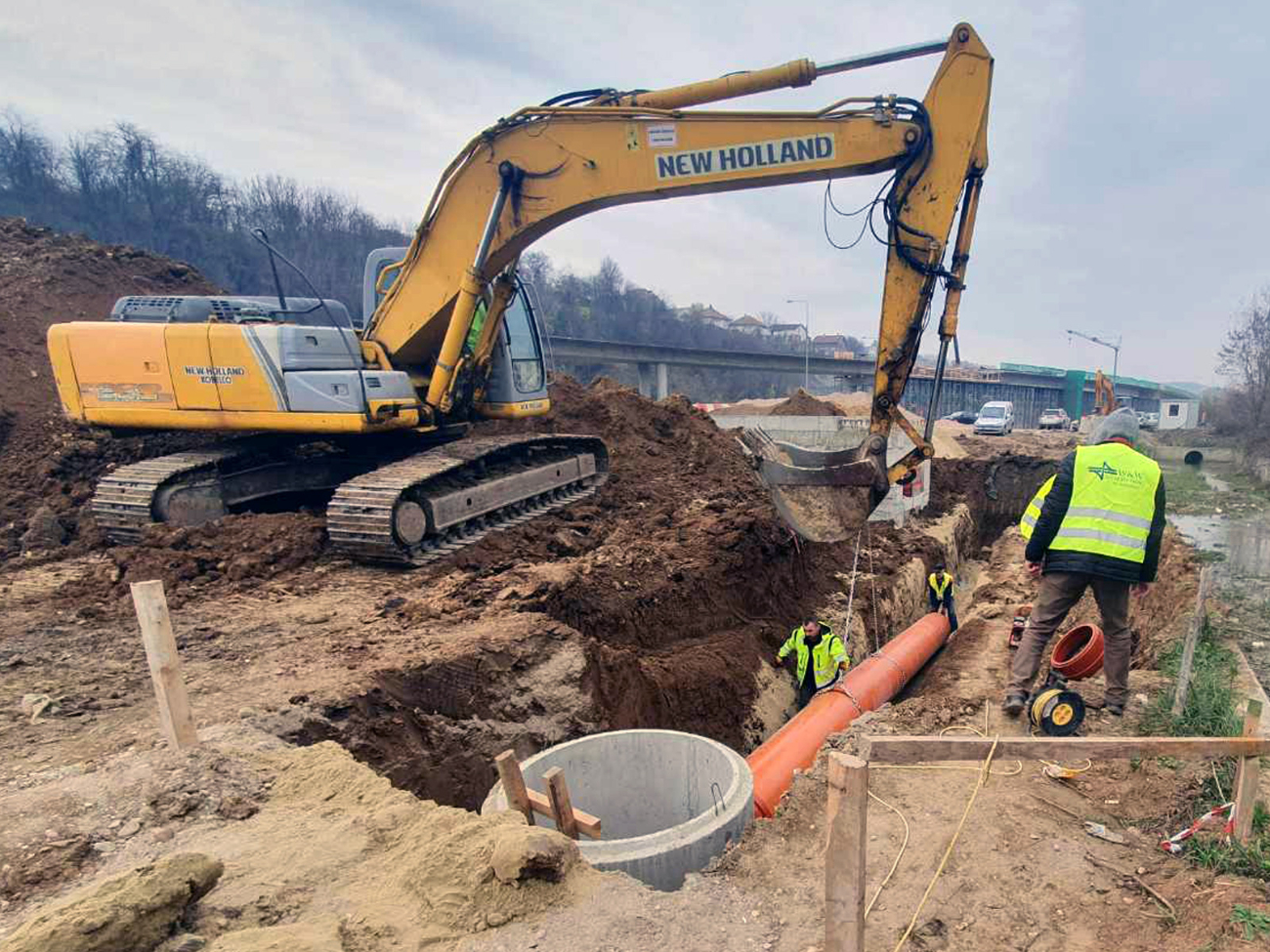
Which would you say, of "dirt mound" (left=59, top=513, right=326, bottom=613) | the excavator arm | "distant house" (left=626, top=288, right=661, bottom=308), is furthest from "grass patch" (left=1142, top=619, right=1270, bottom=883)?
"distant house" (left=626, top=288, right=661, bottom=308)

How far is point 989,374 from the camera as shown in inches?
2539

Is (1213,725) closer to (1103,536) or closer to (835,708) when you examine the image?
(1103,536)

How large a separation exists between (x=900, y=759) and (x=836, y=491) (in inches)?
179

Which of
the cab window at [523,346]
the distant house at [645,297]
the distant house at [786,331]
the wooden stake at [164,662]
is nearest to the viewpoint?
the wooden stake at [164,662]

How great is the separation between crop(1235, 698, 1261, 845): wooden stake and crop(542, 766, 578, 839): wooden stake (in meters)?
2.96

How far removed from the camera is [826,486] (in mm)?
6848

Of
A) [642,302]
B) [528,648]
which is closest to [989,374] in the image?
[642,302]

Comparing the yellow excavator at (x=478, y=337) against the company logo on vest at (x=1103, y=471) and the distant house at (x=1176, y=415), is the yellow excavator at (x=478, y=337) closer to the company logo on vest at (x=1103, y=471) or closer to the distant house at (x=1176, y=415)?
the company logo on vest at (x=1103, y=471)

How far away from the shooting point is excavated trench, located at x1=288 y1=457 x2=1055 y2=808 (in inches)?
191

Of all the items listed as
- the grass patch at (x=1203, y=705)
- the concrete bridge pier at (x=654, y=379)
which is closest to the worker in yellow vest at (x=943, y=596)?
the grass patch at (x=1203, y=705)

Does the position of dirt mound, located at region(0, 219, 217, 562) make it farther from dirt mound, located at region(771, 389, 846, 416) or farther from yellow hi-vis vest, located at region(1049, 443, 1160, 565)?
dirt mound, located at region(771, 389, 846, 416)

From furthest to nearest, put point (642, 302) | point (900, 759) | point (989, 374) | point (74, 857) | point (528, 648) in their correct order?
point (642, 302) < point (989, 374) < point (528, 648) < point (74, 857) < point (900, 759)

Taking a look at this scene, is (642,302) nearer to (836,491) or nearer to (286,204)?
(286,204)

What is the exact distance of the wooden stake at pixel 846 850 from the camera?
2.02m
